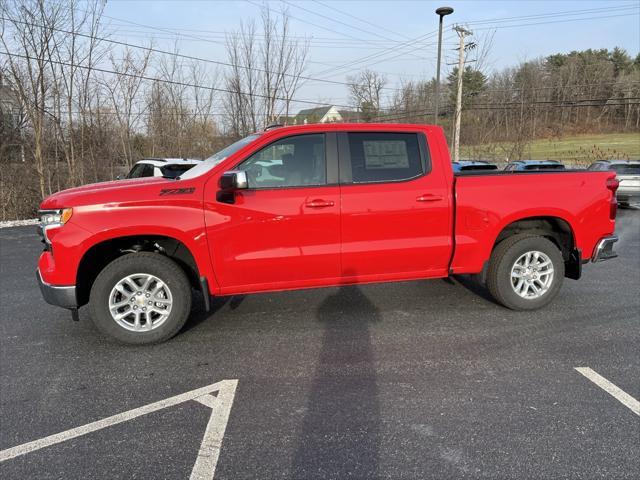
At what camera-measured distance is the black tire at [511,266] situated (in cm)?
452

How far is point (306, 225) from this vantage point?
3.96 meters

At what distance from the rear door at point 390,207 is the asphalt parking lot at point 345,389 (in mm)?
657

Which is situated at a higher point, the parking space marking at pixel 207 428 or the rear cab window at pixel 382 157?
the rear cab window at pixel 382 157

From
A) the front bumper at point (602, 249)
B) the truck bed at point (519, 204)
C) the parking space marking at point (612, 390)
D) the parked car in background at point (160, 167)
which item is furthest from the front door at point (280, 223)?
the parked car in background at point (160, 167)

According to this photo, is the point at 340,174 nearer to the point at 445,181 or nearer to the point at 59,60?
the point at 445,181

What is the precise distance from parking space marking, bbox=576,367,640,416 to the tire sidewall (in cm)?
125

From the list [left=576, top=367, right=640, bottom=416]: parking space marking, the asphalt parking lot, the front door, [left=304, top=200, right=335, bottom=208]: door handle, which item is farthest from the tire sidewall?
[left=304, top=200, right=335, bottom=208]: door handle

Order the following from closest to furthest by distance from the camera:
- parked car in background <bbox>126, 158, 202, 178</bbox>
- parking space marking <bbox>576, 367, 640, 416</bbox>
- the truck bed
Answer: parking space marking <bbox>576, 367, 640, 416</bbox>, the truck bed, parked car in background <bbox>126, 158, 202, 178</bbox>

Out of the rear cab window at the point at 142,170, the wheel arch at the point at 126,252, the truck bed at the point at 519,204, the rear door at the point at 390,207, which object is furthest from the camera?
the rear cab window at the point at 142,170

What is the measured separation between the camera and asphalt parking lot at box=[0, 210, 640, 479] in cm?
238

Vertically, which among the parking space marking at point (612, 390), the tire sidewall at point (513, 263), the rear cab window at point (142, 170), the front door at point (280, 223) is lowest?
the parking space marking at point (612, 390)

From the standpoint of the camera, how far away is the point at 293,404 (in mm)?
2945

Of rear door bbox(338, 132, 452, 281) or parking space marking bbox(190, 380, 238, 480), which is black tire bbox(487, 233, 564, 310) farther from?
parking space marking bbox(190, 380, 238, 480)

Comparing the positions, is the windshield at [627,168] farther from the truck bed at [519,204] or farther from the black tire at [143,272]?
the black tire at [143,272]
